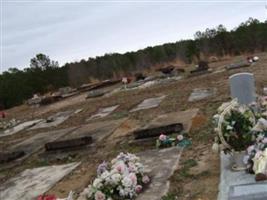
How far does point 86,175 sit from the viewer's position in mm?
6414

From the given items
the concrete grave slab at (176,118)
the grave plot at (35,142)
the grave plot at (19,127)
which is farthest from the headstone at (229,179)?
the grave plot at (19,127)

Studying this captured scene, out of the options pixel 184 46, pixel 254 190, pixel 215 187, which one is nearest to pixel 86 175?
pixel 215 187

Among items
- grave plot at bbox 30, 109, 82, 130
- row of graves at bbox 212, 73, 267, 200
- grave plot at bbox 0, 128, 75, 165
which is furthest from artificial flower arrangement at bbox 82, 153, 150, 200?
grave plot at bbox 30, 109, 82, 130

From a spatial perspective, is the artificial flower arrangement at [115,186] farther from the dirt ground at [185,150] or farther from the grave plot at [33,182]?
the grave plot at [33,182]

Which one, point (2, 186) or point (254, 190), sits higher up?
point (254, 190)

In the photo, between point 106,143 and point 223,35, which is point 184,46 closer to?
point 223,35

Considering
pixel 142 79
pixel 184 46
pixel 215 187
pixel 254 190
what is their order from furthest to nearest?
pixel 184 46
pixel 142 79
pixel 215 187
pixel 254 190

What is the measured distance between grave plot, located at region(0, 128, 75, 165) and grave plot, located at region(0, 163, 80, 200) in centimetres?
129

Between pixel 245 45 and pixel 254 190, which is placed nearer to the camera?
pixel 254 190

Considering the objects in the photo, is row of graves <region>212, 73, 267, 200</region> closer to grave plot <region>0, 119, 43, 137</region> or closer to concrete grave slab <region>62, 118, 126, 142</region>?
concrete grave slab <region>62, 118, 126, 142</region>

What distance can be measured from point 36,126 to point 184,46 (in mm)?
17008

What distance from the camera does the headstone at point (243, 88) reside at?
6285 mm

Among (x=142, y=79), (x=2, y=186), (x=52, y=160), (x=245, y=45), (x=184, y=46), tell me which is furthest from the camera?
(x=184, y=46)

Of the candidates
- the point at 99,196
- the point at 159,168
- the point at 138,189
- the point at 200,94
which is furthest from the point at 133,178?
the point at 200,94
